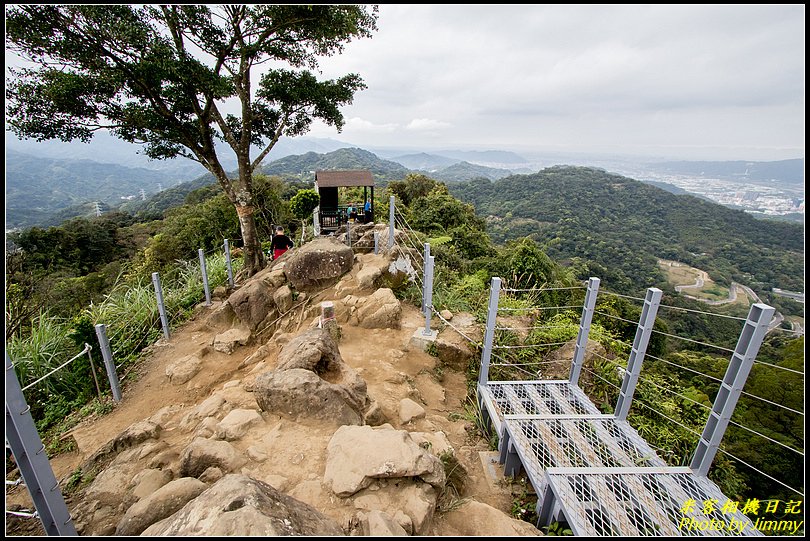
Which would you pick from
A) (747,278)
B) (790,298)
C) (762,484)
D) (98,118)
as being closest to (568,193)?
(747,278)

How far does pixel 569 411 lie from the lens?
4055 millimetres

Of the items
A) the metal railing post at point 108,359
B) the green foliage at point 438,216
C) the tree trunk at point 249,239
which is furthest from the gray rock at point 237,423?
the green foliage at point 438,216

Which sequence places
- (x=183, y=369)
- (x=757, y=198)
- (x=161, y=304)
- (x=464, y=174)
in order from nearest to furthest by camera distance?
(x=183, y=369) → (x=161, y=304) → (x=757, y=198) → (x=464, y=174)

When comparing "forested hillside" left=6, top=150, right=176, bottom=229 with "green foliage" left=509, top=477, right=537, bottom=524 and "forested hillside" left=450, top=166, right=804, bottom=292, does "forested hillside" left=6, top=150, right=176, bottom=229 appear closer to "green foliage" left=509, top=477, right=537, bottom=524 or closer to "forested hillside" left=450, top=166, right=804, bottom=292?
"forested hillside" left=450, top=166, right=804, bottom=292

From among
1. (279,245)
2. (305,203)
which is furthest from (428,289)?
(305,203)

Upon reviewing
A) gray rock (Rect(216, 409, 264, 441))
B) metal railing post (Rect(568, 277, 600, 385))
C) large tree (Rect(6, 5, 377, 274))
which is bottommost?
gray rock (Rect(216, 409, 264, 441))

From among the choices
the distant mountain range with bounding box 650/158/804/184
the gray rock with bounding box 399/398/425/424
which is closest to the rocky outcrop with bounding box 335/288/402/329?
the gray rock with bounding box 399/398/425/424

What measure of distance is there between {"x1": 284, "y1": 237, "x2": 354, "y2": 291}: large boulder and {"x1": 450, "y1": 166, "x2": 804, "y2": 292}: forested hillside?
2549 cm

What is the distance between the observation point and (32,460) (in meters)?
2.09

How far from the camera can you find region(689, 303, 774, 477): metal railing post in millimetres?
2516

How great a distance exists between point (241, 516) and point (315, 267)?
238 inches

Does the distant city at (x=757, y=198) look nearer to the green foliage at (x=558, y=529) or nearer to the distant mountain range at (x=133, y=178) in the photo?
the distant mountain range at (x=133, y=178)

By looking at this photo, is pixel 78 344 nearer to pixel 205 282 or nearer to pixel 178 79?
pixel 205 282

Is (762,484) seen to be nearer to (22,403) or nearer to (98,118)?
(22,403)
